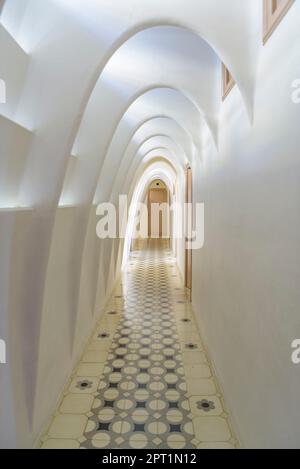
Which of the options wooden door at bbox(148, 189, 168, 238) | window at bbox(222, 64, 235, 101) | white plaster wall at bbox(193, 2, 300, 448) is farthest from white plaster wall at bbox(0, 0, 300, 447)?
wooden door at bbox(148, 189, 168, 238)

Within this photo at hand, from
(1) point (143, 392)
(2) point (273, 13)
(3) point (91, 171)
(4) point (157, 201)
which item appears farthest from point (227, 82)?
(4) point (157, 201)

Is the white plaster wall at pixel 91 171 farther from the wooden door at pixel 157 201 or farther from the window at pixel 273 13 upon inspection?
the wooden door at pixel 157 201

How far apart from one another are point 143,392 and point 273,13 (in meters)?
3.72

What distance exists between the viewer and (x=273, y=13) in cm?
216

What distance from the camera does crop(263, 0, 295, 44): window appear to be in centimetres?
194

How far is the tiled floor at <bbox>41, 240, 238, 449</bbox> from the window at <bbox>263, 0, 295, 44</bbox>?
10.8 feet

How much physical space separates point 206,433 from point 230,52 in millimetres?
3375

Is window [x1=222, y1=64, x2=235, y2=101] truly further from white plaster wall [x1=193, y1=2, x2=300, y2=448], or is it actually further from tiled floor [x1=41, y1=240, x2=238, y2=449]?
tiled floor [x1=41, y1=240, x2=238, y2=449]

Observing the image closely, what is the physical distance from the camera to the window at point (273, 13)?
194cm

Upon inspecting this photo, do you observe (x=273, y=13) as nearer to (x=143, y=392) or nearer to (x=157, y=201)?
(x=143, y=392)

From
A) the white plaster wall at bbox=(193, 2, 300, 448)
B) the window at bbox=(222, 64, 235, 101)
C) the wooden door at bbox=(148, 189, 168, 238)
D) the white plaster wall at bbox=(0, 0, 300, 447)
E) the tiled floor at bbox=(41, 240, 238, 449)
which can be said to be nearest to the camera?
the white plaster wall at bbox=(193, 2, 300, 448)

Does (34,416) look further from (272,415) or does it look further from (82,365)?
(272,415)

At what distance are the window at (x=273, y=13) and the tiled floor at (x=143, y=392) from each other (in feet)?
10.8
